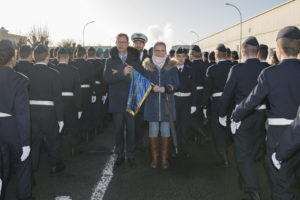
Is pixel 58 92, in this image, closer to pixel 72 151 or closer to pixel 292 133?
pixel 72 151

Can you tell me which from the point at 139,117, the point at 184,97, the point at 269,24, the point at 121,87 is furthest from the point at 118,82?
the point at 269,24

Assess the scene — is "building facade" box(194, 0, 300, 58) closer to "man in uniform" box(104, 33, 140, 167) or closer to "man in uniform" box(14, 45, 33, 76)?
"man in uniform" box(104, 33, 140, 167)

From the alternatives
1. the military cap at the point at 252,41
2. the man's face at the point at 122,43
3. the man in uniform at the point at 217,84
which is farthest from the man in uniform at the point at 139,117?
the military cap at the point at 252,41

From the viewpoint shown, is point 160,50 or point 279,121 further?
point 160,50

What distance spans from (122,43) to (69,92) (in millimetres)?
1438

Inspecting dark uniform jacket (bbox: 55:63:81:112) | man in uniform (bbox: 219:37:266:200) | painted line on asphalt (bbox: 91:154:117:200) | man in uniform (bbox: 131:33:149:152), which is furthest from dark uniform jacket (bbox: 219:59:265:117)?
dark uniform jacket (bbox: 55:63:81:112)

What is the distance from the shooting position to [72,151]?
6.41m

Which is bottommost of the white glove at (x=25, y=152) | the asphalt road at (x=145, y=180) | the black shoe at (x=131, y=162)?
the asphalt road at (x=145, y=180)

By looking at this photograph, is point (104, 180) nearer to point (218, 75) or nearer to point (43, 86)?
point (43, 86)

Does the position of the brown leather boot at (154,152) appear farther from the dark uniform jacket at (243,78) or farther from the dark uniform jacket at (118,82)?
the dark uniform jacket at (243,78)

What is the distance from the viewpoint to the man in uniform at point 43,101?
194 inches

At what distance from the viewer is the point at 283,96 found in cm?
324

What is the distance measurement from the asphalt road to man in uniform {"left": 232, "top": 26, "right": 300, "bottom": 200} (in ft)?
4.26

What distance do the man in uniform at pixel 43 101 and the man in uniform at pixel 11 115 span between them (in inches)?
48.0
